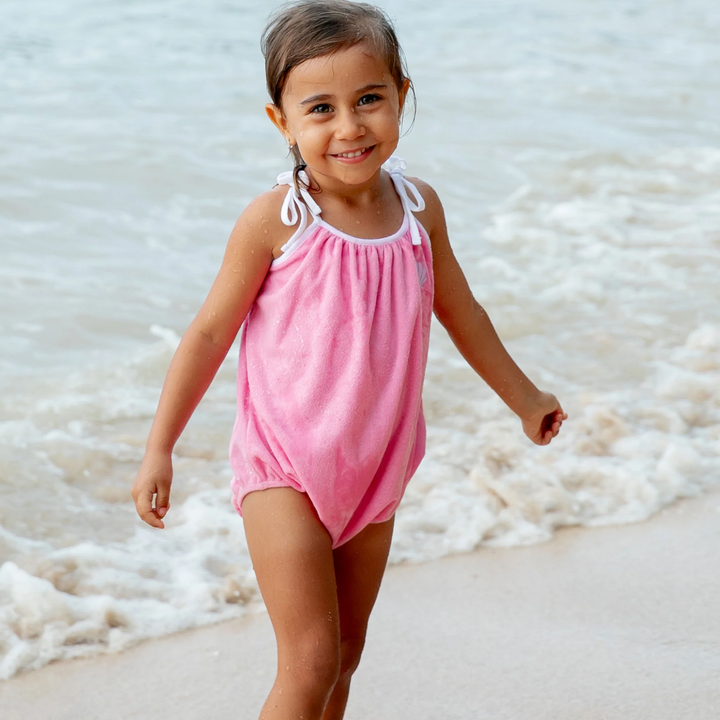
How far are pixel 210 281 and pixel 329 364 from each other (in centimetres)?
Result: 360

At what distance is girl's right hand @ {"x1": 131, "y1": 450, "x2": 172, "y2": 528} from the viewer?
199 cm

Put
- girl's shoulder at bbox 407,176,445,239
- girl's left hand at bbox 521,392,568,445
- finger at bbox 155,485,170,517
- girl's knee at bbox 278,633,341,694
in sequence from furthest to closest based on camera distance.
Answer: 1. girl's left hand at bbox 521,392,568,445
2. girl's shoulder at bbox 407,176,445,239
3. finger at bbox 155,485,170,517
4. girl's knee at bbox 278,633,341,694

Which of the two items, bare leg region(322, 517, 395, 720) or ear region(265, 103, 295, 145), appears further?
bare leg region(322, 517, 395, 720)

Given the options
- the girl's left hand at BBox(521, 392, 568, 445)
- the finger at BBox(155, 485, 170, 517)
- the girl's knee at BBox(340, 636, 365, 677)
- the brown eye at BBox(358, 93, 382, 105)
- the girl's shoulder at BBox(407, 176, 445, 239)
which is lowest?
the girl's knee at BBox(340, 636, 365, 677)

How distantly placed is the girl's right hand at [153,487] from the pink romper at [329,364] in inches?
5.7

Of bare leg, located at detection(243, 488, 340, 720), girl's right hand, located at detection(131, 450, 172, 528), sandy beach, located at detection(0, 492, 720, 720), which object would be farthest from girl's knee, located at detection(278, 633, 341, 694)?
sandy beach, located at detection(0, 492, 720, 720)

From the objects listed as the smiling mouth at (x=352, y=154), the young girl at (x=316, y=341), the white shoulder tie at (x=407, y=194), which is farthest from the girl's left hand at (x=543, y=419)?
the smiling mouth at (x=352, y=154)

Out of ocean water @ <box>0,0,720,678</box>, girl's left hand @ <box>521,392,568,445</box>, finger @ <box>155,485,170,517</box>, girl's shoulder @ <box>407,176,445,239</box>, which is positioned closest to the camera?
finger @ <box>155,485,170,517</box>

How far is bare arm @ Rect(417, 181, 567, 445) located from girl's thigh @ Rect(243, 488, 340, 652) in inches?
21.9

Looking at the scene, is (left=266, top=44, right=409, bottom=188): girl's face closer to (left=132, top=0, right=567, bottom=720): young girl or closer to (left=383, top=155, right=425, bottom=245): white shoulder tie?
(left=132, top=0, right=567, bottom=720): young girl

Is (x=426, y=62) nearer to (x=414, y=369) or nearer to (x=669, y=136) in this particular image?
(x=669, y=136)

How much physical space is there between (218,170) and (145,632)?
4.72m

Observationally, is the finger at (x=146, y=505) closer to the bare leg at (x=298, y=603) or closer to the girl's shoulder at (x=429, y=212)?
the bare leg at (x=298, y=603)

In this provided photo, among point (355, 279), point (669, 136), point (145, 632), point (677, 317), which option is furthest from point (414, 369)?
point (669, 136)
